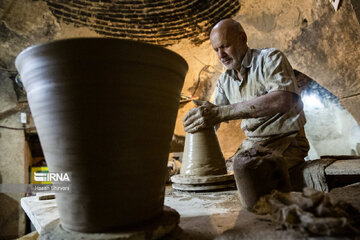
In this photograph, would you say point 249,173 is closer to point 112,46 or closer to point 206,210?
point 206,210

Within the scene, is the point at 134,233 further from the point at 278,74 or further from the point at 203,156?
the point at 278,74

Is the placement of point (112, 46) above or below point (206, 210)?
above

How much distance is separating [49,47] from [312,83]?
6.76m

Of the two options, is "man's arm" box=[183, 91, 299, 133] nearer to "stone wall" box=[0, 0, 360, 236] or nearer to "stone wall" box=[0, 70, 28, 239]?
"stone wall" box=[0, 0, 360, 236]

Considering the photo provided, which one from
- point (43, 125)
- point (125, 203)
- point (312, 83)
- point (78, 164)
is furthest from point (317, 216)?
point (312, 83)

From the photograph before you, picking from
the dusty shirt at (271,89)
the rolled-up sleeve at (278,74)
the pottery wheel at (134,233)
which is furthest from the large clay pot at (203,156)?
the pottery wheel at (134,233)

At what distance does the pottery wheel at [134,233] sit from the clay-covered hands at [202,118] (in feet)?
3.46

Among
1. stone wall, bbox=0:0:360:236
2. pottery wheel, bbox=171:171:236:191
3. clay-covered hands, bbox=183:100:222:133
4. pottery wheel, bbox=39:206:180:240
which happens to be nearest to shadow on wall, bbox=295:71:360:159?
stone wall, bbox=0:0:360:236

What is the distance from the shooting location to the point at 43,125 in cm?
82

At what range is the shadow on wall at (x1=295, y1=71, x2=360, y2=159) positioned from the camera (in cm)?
739

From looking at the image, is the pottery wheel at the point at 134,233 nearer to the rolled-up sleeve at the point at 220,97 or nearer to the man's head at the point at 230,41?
the man's head at the point at 230,41

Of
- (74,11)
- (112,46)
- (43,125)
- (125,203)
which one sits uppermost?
(74,11)

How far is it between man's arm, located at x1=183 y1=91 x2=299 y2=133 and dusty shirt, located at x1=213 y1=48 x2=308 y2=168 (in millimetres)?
83

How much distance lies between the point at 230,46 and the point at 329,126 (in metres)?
7.81
